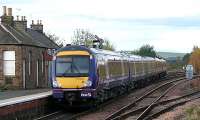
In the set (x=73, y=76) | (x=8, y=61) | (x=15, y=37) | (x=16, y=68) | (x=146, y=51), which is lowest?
→ (x=73, y=76)

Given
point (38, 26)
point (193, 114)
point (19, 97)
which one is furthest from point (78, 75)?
point (38, 26)

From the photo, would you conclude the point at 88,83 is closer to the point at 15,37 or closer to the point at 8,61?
the point at 8,61

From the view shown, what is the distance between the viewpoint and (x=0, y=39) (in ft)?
139

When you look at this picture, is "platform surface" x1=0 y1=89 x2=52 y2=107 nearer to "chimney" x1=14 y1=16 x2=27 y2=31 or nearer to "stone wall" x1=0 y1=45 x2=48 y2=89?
"stone wall" x1=0 y1=45 x2=48 y2=89

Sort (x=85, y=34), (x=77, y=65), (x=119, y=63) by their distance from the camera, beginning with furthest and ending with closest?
(x=85, y=34), (x=119, y=63), (x=77, y=65)

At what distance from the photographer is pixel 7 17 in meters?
45.6

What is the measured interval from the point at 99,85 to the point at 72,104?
148 cm

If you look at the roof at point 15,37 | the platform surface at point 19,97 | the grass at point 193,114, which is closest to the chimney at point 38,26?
the roof at point 15,37

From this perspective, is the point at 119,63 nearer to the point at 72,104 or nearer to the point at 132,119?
the point at 72,104

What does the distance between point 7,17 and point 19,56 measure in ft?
16.3

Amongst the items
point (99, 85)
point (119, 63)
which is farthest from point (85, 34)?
point (99, 85)

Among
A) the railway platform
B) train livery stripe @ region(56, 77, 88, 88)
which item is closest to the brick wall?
the railway platform

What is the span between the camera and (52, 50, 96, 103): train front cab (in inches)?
988

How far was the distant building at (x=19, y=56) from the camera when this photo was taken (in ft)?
138
